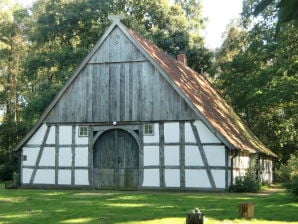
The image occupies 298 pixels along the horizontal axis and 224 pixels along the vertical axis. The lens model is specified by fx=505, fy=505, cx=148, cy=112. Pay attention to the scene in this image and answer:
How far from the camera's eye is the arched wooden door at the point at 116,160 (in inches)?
949

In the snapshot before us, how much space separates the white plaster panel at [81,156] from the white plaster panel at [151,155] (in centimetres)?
321

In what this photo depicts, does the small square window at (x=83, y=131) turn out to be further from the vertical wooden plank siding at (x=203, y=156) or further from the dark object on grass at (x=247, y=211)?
the dark object on grass at (x=247, y=211)

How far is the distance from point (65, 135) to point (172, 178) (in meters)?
6.09

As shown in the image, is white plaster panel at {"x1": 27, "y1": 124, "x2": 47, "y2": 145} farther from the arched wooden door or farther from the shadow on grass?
the shadow on grass

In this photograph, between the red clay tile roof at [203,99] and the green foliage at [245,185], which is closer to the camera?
the green foliage at [245,185]

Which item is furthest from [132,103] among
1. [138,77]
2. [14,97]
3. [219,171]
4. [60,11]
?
[14,97]

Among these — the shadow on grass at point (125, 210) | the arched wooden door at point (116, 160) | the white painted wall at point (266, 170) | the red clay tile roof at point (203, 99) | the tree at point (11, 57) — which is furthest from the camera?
the tree at point (11, 57)

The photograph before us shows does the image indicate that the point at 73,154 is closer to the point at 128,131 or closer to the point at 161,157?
the point at 128,131

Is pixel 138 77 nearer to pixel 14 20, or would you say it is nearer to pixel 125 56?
pixel 125 56

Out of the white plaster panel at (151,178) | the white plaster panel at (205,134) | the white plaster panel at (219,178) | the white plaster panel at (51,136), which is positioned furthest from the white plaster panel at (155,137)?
the white plaster panel at (51,136)

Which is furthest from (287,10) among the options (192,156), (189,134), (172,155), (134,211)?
(172,155)

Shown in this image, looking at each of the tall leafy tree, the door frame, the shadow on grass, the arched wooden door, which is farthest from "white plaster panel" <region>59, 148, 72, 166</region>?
the tall leafy tree

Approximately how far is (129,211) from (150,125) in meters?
10.1

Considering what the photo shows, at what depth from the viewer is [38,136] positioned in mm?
25859
